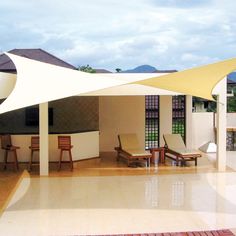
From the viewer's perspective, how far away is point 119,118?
18031mm

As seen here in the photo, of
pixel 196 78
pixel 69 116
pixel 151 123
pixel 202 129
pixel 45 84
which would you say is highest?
pixel 196 78

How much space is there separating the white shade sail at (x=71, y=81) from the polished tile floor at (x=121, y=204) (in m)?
2.42

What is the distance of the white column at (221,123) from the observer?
43.3ft

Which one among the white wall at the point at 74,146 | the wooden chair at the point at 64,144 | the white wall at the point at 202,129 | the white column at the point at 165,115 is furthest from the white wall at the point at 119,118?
the wooden chair at the point at 64,144

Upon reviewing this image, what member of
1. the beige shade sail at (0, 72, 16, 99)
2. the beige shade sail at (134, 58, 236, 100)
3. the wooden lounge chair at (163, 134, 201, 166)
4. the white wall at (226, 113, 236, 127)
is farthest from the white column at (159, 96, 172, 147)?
the beige shade sail at (0, 72, 16, 99)

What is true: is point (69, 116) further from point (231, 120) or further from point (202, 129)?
point (231, 120)

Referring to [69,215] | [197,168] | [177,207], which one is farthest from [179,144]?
[69,215]

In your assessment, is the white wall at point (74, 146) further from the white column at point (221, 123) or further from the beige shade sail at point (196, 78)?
the beige shade sail at point (196, 78)

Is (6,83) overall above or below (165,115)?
above

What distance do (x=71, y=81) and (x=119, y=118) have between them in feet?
31.7

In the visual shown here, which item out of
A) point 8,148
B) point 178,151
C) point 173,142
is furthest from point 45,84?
point 173,142

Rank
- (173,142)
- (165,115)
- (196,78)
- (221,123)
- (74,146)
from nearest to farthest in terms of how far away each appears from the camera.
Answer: (196,78), (221,123), (74,146), (173,142), (165,115)

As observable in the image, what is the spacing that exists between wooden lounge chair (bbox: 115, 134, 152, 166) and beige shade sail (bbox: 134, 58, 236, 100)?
4416 millimetres

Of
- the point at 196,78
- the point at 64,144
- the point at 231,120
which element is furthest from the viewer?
the point at 231,120
